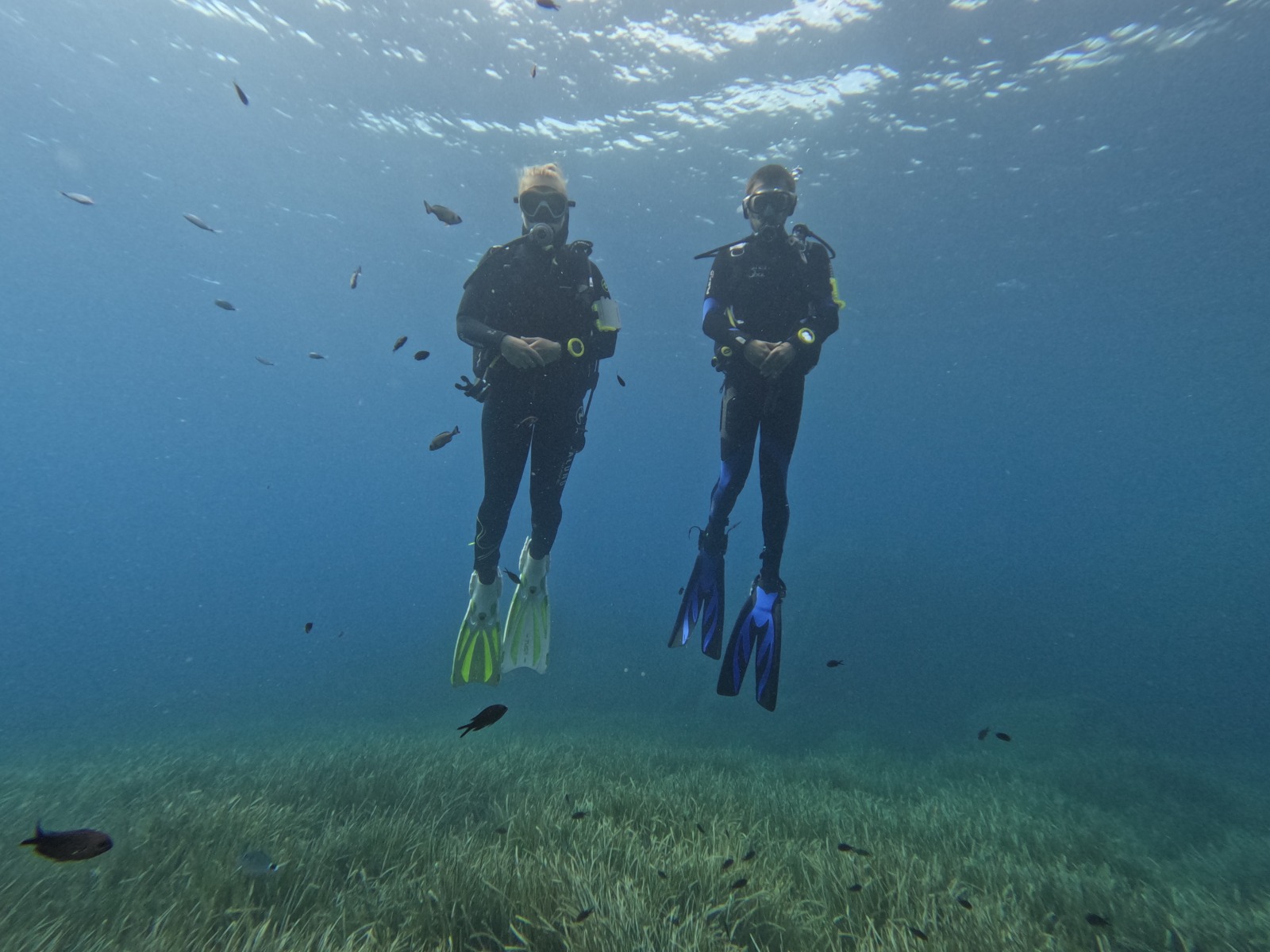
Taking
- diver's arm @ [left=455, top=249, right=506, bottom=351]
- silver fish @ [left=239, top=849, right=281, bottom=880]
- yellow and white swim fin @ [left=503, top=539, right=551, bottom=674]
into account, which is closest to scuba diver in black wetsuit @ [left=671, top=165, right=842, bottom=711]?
yellow and white swim fin @ [left=503, top=539, right=551, bottom=674]

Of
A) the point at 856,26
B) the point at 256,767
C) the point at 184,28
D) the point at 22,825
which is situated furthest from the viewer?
the point at 184,28

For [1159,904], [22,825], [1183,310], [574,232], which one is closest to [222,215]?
[574,232]

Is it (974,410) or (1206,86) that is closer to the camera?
(1206,86)

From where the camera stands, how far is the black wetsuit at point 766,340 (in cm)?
568

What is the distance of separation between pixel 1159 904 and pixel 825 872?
2.68 metres

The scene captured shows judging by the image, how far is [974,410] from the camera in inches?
1898

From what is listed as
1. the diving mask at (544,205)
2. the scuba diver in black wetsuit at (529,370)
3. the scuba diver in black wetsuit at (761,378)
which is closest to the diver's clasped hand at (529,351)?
the scuba diver in black wetsuit at (529,370)

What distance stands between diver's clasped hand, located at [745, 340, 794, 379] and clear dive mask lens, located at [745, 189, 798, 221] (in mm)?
1571

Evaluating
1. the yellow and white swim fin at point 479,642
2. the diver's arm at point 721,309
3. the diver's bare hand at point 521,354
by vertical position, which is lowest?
the yellow and white swim fin at point 479,642

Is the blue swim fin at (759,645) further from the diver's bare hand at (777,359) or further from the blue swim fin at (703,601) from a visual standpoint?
the diver's bare hand at (777,359)

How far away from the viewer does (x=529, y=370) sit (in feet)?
17.6

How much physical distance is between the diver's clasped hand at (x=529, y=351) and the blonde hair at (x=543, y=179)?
1694 mm

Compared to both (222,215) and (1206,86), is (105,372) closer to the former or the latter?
(222,215)

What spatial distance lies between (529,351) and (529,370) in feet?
1.31
